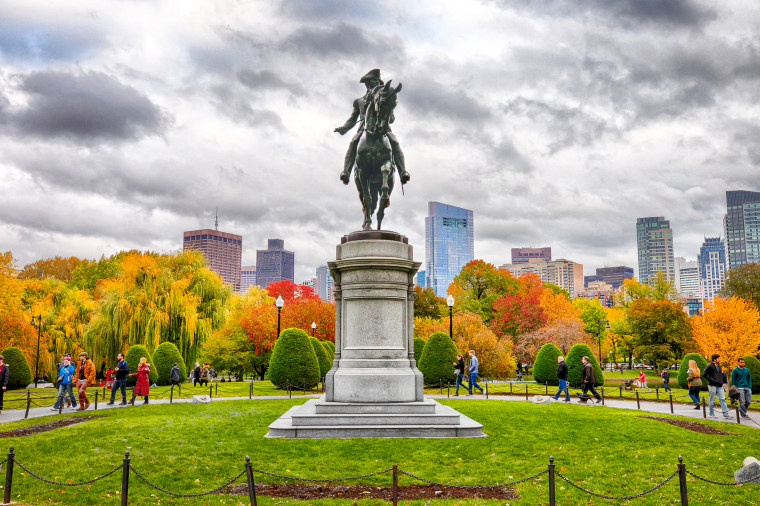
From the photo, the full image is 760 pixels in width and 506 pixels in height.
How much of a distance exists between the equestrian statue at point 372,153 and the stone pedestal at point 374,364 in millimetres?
1587

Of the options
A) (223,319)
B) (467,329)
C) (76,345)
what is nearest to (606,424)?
(467,329)

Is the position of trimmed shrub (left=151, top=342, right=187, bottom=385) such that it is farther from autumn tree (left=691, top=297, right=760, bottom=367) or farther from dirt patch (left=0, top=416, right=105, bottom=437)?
autumn tree (left=691, top=297, right=760, bottom=367)

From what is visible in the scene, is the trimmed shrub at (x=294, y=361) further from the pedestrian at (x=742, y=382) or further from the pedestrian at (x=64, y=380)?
the pedestrian at (x=742, y=382)

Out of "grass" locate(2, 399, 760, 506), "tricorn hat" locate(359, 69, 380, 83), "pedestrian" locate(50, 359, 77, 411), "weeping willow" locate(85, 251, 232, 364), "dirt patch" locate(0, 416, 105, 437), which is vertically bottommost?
"dirt patch" locate(0, 416, 105, 437)

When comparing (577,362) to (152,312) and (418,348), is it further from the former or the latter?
(152,312)

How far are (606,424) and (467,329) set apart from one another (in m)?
26.9

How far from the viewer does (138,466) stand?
991 centimetres

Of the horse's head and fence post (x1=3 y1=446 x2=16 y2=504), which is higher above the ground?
the horse's head

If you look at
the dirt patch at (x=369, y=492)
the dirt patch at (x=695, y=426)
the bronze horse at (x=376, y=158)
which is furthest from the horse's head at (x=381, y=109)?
the dirt patch at (x=695, y=426)

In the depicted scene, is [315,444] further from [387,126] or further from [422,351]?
[422,351]

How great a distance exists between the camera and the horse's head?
50.7 ft

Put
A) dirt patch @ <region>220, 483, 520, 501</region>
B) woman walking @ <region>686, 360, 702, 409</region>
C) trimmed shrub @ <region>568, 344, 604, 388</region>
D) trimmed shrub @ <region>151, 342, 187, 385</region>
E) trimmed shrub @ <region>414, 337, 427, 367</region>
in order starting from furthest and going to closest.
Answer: trimmed shrub @ <region>151, 342, 187, 385</region> < trimmed shrub @ <region>568, 344, 604, 388</region> < trimmed shrub @ <region>414, 337, 427, 367</region> < woman walking @ <region>686, 360, 702, 409</region> < dirt patch @ <region>220, 483, 520, 501</region>

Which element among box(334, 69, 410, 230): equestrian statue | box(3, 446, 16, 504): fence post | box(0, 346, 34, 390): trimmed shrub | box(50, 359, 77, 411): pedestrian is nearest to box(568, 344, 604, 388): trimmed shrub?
box(334, 69, 410, 230): equestrian statue

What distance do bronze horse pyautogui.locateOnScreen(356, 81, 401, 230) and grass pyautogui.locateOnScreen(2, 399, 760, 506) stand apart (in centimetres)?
660
